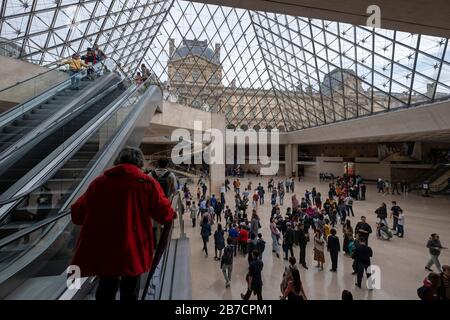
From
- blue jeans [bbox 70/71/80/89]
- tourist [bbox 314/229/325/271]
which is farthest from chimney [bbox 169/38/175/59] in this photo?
tourist [bbox 314/229/325/271]

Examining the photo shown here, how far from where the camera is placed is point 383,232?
9961 millimetres

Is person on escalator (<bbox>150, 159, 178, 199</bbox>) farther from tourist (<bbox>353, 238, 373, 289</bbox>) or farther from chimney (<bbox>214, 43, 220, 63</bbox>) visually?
chimney (<bbox>214, 43, 220, 63</bbox>)

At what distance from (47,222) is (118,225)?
1.76 metres

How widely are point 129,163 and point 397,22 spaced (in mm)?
6139

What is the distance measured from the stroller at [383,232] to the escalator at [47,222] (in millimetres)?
10102

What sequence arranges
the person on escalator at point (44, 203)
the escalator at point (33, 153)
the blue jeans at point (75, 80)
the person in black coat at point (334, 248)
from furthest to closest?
the blue jeans at point (75, 80)
the person in black coat at point (334, 248)
the escalator at point (33, 153)
the person on escalator at point (44, 203)

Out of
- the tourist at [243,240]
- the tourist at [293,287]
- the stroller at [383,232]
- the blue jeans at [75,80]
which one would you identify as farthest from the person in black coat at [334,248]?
the blue jeans at [75,80]

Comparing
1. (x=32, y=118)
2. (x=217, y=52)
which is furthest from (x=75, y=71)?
(x=217, y=52)

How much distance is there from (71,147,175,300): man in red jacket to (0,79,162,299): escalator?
48.9 inches

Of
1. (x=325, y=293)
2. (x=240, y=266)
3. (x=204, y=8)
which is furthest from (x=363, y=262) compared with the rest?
(x=204, y=8)

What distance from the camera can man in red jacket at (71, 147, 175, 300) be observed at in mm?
1623

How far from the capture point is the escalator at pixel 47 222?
104 inches

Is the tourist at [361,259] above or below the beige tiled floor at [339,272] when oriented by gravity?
above

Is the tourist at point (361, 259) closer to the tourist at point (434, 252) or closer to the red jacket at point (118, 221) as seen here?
the tourist at point (434, 252)
